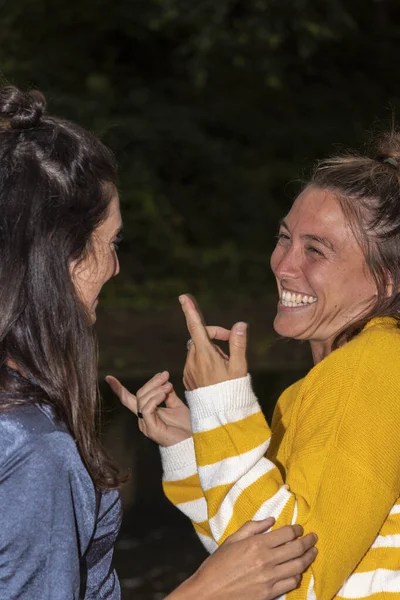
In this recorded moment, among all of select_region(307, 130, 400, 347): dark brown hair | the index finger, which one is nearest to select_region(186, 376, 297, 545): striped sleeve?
the index finger

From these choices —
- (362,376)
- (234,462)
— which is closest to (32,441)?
(234,462)

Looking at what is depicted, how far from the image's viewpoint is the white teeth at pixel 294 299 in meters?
3.00

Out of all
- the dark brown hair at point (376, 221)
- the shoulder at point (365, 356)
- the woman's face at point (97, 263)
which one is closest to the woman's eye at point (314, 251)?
the dark brown hair at point (376, 221)

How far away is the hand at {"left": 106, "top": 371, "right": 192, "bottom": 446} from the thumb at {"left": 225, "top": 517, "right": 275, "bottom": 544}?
58 centimetres

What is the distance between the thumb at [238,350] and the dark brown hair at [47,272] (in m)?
0.40

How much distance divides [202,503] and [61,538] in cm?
97

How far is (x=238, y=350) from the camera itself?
257cm

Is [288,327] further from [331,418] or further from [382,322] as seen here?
[331,418]

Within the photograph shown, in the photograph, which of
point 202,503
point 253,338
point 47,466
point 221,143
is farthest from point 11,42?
point 47,466

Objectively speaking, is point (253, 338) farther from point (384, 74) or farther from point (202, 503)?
point (202, 503)

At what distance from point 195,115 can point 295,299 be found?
34.2ft

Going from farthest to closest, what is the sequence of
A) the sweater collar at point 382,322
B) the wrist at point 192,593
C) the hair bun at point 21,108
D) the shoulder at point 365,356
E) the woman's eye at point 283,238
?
the woman's eye at point 283,238 < the sweater collar at point 382,322 < the shoulder at point 365,356 < the wrist at point 192,593 < the hair bun at point 21,108

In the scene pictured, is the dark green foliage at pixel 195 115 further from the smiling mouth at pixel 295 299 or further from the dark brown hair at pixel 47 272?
the dark brown hair at pixel 47 272

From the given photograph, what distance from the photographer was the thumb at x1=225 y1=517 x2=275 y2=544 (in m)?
2.39
